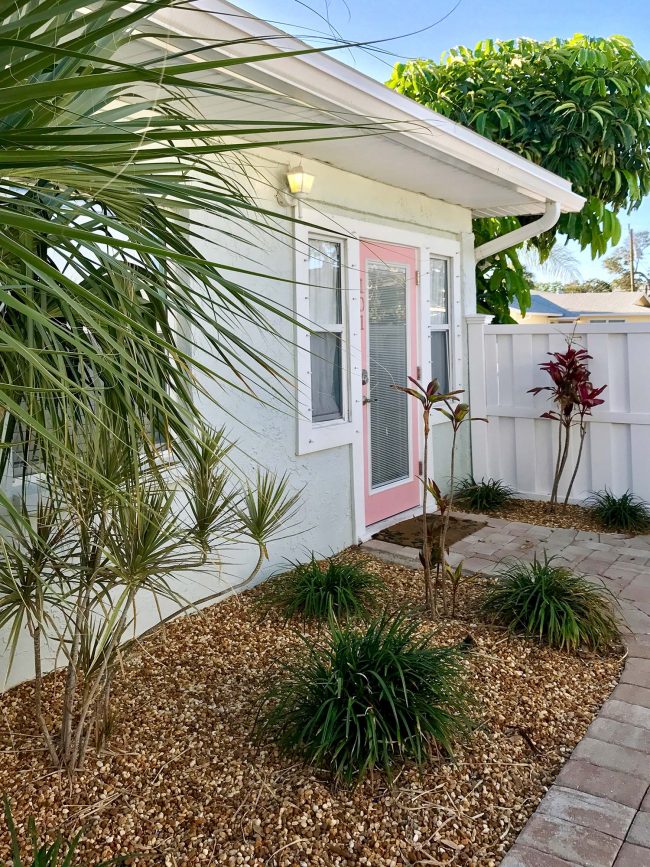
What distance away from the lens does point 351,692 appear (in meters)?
2.45

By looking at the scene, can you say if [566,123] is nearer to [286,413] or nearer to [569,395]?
[569,395]

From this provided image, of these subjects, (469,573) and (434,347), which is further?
(434,347)

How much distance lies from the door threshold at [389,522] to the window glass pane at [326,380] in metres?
0.90

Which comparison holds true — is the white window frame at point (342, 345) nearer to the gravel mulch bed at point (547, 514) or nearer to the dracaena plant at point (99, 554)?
the gravel mulch bed at point (547, 514)

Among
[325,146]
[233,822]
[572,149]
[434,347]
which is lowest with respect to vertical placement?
[233,822]

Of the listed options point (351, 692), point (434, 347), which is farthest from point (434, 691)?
point (434, 347)

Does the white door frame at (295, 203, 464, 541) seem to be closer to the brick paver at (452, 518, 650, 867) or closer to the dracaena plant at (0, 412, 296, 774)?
the brick paver at (452, 518, 650, 867)

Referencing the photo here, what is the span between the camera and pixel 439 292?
6312mm

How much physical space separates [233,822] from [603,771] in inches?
48.3

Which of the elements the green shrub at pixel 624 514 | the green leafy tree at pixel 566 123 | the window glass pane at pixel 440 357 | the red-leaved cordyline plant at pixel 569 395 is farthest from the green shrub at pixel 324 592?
the green leafy tree at pixel 566 123

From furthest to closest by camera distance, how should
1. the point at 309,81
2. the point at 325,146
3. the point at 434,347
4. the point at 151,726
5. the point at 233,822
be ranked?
the point at 434,347, the point at 325,146, the point at 309,81, the point at 151,726, the point at 233,822

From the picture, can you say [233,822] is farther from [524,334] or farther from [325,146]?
[524,334]

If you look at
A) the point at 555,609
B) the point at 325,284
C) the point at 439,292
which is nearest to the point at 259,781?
the point at 555,609

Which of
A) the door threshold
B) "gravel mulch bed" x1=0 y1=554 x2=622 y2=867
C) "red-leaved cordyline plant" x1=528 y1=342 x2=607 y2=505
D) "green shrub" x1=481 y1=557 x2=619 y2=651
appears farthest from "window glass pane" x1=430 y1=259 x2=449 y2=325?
"gravel mulch bed" x1=0 y1=554 x2=622 y2=867
